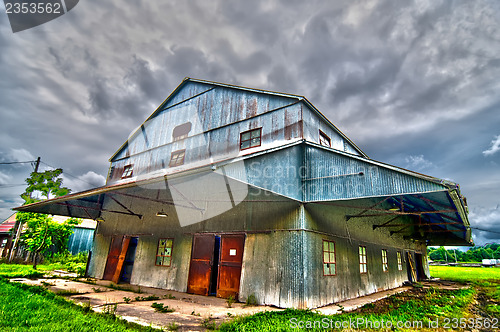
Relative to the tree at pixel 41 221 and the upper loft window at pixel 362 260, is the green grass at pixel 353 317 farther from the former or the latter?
the tree at pixel 41 221

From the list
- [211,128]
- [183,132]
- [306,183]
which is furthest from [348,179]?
[183,132]

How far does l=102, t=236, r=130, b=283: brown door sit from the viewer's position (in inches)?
514

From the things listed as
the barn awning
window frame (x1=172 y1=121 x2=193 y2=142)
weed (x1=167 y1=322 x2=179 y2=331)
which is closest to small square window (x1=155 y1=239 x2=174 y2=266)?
the barn awning

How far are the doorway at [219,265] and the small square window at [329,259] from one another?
2.98 meters

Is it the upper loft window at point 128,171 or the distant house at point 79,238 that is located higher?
the upper loft window at point 128,171

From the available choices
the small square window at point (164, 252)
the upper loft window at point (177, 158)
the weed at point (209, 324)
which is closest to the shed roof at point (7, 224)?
the upper loft window at point (177, 158)

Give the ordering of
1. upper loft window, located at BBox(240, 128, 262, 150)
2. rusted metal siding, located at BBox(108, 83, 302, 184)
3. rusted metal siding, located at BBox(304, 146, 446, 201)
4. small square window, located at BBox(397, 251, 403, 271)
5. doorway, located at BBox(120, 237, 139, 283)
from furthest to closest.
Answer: small square window, located at BBox(397, 251, 403, 271) → doorway, located at BBox(120, 237, 139, 283) → upper loft window, located at BBox(240, 128, 262, 150) → rusted metal siding, located at BBox(108, 83, 302, 184) → rusted metal siding, located at BBox(304, 146, 446, 201)

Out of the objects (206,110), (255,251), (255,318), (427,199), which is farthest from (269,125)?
(255,318)

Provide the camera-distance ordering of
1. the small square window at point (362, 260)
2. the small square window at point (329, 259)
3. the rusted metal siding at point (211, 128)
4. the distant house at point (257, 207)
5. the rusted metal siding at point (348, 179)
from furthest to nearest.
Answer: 1. the rusted metal siding at point (211, 128)
2. the small square window at point (362, 260)
3. the small square window at point (329, 259)
4. the distant house at point (257, 207)
5. the rusted metal siding at point (348, 179)

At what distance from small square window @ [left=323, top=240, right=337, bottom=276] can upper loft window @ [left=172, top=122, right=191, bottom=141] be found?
9953 mm

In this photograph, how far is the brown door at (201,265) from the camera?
10031 mm

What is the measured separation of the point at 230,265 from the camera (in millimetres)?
9594

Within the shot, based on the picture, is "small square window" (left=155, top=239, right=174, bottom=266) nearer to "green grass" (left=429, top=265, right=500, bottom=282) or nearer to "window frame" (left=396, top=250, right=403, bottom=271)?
"window frame" (left=396, top=250, right=403, bottom=271)

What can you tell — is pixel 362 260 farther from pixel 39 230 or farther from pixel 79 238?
pixel 79 238
